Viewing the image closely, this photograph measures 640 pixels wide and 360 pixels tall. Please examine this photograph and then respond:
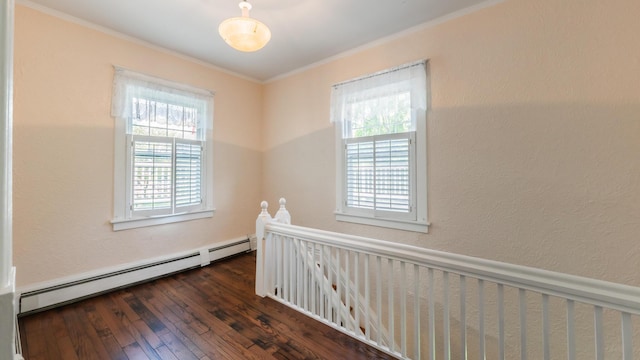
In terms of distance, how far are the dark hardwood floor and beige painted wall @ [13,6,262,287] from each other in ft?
1.58

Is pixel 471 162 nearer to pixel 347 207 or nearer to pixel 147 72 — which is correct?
pixel 347 207

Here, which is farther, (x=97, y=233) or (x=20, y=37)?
(x=97, y=233)

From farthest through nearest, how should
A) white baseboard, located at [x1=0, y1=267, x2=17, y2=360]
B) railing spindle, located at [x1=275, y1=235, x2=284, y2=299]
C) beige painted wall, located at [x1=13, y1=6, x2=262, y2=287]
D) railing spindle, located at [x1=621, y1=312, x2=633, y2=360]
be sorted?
railing spindle, located at [x1=275, y1=235, x2=284, y2=299] < beige painted wall, located at [x1=13, y1=6, x2=262, y2=287] < railing spindle, located at [x1=621, y1=312, x2=633, y2=360] < white baseboard, located at [x1=0, y1=267, x2=17, y2=360]

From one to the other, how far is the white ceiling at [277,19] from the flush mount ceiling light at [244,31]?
46 centimetres

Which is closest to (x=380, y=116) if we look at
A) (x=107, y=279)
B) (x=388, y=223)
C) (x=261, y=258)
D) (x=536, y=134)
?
(x=388, y=223)

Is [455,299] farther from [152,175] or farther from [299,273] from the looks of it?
[152,175]

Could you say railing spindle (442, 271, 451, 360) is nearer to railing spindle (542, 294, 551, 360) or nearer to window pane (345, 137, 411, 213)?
railing spindle (542, 294, 551, 360)

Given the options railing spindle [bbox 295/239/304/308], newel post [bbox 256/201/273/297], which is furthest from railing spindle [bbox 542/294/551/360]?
newel post [bbox 256/201/273/297]

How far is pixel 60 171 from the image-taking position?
95.3 inches

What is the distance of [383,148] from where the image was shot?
289cm

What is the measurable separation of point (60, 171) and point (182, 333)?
1906mm

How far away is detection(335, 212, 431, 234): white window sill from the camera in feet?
8.69

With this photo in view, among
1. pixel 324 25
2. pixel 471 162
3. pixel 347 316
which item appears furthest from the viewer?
pixel 324 25

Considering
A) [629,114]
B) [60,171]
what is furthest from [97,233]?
[629,114]
